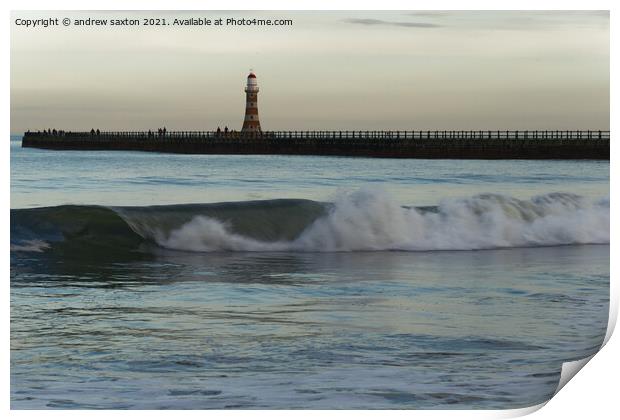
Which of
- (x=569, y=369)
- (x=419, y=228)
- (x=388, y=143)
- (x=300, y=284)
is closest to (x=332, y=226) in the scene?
(x=419, y=228)

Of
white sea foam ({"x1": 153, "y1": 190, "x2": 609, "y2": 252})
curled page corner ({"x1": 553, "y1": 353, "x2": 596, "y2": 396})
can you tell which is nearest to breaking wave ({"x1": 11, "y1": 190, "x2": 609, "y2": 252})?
white sea foam ({"x1": 153, "y1": 190, "x2": 609, "y2": 252})

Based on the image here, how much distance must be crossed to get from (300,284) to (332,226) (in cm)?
139

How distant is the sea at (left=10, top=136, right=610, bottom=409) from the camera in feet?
17.3

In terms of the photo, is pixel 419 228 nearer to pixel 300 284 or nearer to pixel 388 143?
pixel 300 284

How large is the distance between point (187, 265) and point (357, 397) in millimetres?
2802

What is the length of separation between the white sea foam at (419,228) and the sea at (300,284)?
0.02 meters

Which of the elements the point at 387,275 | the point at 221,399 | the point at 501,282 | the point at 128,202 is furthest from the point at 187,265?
the point at 221,399

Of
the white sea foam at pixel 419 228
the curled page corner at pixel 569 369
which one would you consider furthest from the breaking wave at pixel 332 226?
the curled page corner at pixel 569 369

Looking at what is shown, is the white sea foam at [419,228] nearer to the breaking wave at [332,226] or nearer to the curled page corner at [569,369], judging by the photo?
the breaking wave at [332,226]

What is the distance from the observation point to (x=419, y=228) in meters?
8.20

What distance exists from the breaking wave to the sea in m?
0.02

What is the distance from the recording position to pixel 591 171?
8516 millimetres

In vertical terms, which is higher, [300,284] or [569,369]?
[300,284]
